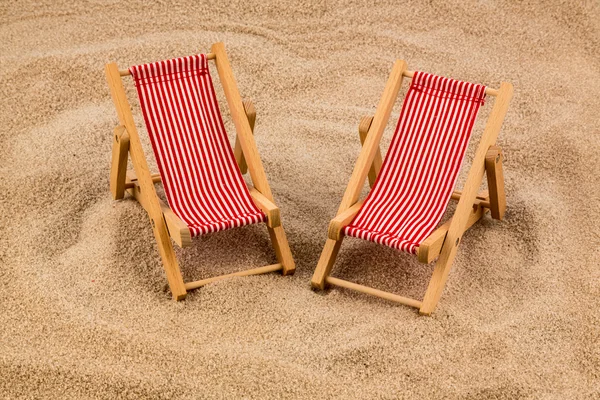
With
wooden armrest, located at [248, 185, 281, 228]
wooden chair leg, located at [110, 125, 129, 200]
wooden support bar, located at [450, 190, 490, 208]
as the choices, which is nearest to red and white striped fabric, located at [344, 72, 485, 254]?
wooden support bar, located at [450, 190, 490, 208]

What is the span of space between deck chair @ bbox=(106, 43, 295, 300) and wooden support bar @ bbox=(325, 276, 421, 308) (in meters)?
0.24

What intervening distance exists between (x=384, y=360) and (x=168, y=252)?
3.58ft

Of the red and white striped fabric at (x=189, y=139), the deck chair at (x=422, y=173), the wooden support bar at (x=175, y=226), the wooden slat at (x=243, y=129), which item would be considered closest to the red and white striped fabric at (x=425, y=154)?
the deck chair at (x=422, y=173)

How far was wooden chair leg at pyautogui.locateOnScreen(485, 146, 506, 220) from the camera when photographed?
406 cm

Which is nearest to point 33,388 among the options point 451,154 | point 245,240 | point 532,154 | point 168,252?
point 168,252

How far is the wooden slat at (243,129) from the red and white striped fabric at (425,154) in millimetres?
508

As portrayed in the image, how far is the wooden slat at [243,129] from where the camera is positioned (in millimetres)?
4262

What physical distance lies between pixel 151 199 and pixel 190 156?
0.40 metres

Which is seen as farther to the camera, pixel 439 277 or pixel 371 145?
pixel 371 145

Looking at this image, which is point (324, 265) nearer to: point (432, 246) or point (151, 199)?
point (432, 246)

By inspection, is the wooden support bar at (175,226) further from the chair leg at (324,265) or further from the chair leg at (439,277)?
the chair leg at (439,277)

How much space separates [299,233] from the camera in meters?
4.45

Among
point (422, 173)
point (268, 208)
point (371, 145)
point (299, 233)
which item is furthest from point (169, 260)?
point (422, 173)

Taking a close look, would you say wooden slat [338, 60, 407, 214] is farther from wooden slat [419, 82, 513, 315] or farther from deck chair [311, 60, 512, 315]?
wooden slat [419, 82, 513, 315]
